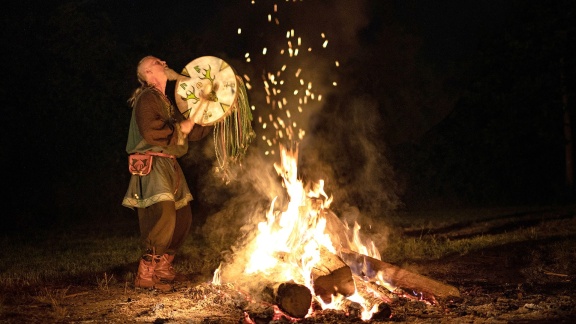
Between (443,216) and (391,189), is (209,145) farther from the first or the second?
(391,189)

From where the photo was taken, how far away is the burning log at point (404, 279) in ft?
13.7

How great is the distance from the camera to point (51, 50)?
12883 millimetres

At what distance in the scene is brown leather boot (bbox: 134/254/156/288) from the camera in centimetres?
462

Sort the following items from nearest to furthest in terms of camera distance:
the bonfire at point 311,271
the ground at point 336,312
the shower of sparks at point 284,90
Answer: the ground at point 336,312
the bonfire at point 311,271
the shower of sparks at point 284,90

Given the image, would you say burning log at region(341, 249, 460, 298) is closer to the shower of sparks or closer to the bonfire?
the bonfire

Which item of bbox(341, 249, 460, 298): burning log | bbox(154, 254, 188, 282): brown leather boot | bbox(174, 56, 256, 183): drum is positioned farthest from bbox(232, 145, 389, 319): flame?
bbox(154, 254, 188, 282): brown leather boot

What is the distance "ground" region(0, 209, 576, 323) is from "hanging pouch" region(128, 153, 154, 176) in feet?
3.03

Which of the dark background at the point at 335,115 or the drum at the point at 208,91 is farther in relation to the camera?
the dark background at the point at 335,115

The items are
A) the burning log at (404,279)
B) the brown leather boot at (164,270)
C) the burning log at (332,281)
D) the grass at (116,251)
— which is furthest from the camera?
the grass at (116,251)

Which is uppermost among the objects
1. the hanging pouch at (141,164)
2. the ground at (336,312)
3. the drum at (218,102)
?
the drum at (218,102)

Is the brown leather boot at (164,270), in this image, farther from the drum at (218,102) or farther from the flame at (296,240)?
the drum at (218,102)

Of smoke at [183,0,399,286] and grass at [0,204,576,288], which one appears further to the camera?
smoke at [183,0,399,286]

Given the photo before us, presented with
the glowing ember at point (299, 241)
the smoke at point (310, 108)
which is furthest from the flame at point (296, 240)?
the smoke at point (310, 108)

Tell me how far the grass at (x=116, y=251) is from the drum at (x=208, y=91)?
1513 mm
